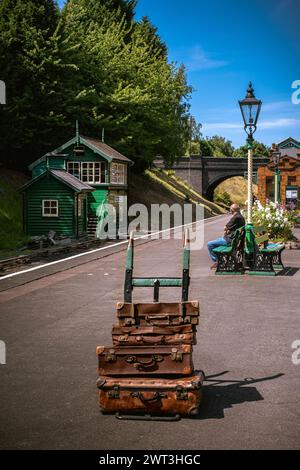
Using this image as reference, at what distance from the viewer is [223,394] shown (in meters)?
6.24

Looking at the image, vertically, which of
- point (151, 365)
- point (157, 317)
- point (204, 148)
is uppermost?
point (204, 148)

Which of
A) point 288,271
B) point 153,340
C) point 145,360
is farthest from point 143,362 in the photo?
point 288,271

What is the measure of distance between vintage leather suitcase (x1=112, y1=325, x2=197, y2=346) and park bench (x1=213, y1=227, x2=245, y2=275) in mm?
9586

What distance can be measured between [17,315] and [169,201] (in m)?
46.6

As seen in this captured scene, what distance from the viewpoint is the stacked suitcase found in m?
5.48

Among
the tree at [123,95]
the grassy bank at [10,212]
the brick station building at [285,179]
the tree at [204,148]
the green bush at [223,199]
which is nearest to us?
the grassy bank at [10,212]

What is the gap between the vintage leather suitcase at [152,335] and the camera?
577 cm

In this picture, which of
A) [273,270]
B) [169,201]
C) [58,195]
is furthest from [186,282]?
[169,201]

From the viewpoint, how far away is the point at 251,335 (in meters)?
8.84

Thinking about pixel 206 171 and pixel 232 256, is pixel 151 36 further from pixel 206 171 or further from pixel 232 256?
pixel 232 256

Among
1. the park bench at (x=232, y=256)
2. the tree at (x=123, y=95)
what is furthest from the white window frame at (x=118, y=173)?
the park bench at (x=232, y=256)

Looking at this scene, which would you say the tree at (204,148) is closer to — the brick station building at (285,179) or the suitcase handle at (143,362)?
the brick station building at (285,179)

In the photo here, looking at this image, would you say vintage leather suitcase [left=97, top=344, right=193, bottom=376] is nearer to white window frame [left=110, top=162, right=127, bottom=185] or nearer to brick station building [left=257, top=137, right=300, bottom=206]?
white window frame [left=110, top=162, right=127, bottom=185]

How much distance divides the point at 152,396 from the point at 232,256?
1044 cm
